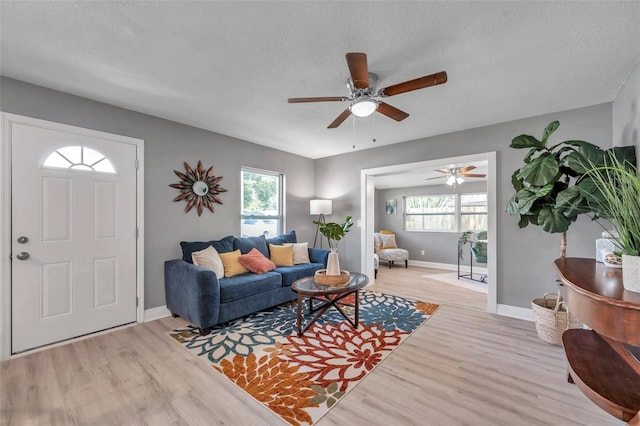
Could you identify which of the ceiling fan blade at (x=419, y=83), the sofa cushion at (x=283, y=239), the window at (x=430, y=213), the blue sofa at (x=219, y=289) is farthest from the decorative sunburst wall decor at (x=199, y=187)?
the window at (x=430, y=213)

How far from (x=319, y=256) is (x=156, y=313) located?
2.29m

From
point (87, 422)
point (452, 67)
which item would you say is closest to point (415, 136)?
point (452, 67)

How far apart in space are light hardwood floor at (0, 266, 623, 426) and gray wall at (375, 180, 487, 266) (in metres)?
3.91

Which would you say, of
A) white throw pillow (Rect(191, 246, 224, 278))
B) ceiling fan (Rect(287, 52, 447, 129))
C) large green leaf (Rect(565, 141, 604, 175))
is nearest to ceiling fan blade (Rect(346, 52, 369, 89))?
ceiling fan (Rect(287, 52, 447, 129))

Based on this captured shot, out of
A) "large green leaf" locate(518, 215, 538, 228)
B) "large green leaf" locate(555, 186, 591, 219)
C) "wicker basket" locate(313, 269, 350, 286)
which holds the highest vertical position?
"large green leaf" locate(555, 186, 591, 219)

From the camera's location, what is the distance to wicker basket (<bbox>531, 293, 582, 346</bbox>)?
8.17ft

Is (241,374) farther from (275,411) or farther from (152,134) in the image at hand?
(152,134)

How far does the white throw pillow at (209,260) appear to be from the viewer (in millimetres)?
3119

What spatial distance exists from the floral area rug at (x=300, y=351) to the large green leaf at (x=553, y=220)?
159 cm

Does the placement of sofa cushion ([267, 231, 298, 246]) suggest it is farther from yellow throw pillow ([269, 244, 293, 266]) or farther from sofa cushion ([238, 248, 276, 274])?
sofa cushion ([238, 248, 276, 274])

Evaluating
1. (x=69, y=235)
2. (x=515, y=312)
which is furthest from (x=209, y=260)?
(x=515, y=312)

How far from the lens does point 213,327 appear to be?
2.93 meters

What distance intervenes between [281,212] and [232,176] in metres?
1.19

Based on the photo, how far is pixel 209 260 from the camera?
3.15 metres
